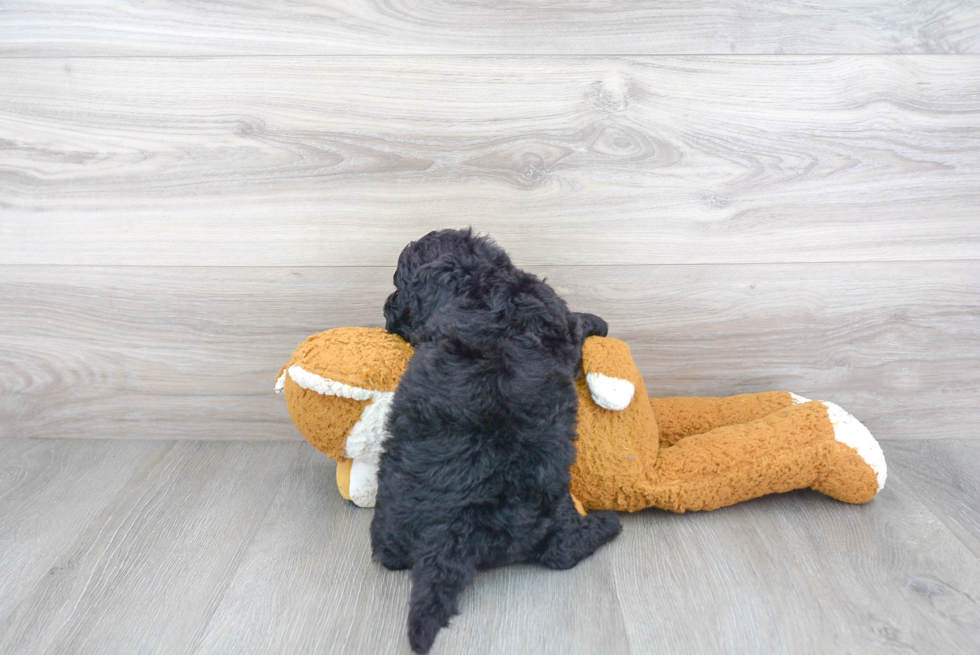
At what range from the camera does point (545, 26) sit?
38.7 inches

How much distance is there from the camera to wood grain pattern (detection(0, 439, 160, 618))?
829 mm

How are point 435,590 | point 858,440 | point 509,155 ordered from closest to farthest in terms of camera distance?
point 435,590, point 858,440, point 509,155

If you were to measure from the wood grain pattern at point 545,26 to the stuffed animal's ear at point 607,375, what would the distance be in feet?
1.51

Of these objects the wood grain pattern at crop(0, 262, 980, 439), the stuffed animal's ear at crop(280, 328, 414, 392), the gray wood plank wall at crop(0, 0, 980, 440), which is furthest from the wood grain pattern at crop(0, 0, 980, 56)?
the stuffed animal's ear at crop(280, 328, 414, 392)

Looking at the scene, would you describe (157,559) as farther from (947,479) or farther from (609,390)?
(947,479)

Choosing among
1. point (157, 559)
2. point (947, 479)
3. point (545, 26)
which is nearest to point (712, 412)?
point (947, 479)

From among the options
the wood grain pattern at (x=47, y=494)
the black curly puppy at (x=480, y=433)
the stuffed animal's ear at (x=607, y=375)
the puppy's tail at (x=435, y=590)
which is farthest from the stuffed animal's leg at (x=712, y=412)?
the wood grain pattern at (x=47, y=494)

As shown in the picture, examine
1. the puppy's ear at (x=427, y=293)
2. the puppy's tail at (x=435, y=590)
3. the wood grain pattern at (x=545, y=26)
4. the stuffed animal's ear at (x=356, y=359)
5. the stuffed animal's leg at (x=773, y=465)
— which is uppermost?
the wood grain pattern at (x=545, y=26)

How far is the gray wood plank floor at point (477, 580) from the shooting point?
69cm

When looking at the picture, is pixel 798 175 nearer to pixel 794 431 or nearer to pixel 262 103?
pixel 794 431

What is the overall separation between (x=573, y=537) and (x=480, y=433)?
0.19 m

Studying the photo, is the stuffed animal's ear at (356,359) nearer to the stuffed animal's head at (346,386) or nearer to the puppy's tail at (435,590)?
the stuffed animal's head at (346,386)

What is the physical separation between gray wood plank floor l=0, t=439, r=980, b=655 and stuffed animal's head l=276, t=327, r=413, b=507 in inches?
5.4

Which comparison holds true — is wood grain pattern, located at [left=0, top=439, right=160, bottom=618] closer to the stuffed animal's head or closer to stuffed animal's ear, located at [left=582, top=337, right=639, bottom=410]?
the stuffed animal's head
